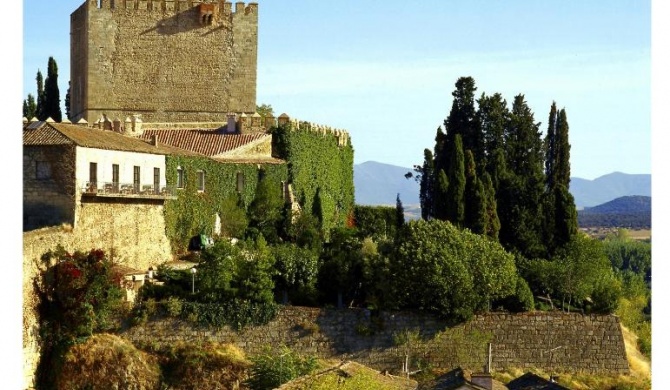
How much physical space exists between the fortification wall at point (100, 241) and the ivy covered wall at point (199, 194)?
76cm

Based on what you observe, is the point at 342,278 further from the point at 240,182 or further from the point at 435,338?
the point at 240,182

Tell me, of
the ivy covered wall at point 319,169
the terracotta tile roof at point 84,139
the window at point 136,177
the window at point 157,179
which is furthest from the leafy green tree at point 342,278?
the ivy covered wall at point 319,169

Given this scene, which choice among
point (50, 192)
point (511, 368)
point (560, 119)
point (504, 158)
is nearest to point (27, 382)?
point (50, 192)

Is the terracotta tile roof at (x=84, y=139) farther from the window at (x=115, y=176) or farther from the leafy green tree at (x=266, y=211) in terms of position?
the leafy green tree at (x=266, y=211)

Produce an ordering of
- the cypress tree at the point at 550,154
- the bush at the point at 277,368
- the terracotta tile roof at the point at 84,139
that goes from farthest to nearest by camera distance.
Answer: the cypress tree at the point at 550,154
the terracotta tile roof at the point at 84,139
the bush at the point at 277,368

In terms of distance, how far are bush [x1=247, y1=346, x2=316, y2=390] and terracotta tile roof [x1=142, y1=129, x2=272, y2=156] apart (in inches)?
506

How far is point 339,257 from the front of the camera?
4562 centimetres

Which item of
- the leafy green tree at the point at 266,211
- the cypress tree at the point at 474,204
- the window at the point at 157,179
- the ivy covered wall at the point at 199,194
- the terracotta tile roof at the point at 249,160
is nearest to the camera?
the window at the point at 157,179

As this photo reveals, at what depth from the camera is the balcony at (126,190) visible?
44031 millimetres

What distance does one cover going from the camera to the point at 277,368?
4059 centimetres

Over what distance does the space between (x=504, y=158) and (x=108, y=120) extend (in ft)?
46.2

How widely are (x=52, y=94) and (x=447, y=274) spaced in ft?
76.7

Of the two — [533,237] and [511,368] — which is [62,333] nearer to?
[511,368]

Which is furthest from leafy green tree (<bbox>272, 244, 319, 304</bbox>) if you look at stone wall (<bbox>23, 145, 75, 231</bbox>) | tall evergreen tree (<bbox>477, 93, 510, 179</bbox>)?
tall evergreen tree (<bbox>477, 93, 510, 179</bbox>)
